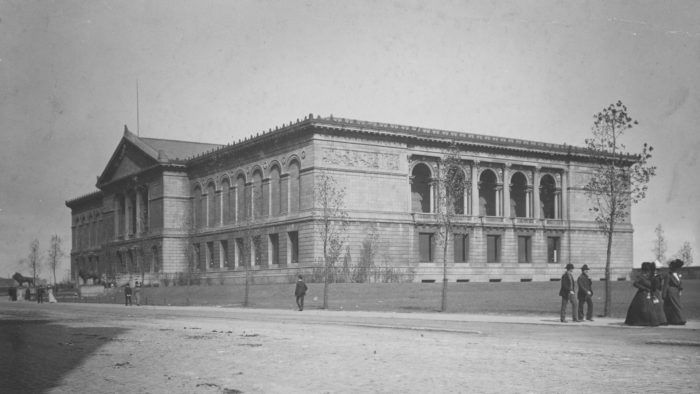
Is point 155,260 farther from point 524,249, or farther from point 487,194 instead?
point 524,249

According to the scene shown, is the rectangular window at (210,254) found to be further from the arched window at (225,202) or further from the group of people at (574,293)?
the group of people at (574,293)

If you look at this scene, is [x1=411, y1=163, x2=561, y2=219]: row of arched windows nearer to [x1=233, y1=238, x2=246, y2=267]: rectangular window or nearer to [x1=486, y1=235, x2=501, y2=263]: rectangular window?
[x1=486, y1=235, x2=501, y2=263]: rectangular window

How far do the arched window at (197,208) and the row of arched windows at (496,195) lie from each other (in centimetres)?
2428

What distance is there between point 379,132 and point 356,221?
7718mm

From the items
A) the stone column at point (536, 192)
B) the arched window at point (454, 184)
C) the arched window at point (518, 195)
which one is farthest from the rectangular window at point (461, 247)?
the arched window at point (454, 184)

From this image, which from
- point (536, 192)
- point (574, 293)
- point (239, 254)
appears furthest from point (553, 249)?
point (574, 293)

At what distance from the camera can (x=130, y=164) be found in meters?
97.1

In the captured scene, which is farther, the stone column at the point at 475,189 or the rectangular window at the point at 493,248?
the rectangular window at the point at 493,248

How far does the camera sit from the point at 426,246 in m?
73.1

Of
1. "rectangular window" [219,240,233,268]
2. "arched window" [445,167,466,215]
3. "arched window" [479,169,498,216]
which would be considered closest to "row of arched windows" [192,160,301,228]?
"rectangular window" [219,240,233,268]

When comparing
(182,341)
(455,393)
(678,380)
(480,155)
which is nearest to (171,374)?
(455,393)

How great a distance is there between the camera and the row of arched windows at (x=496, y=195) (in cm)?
7475

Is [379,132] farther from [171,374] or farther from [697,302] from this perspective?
[171,374]

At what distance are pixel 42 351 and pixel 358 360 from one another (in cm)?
822
